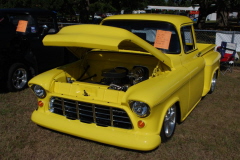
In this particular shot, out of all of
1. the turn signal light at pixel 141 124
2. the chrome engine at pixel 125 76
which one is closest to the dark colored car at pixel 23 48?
the chrome engine at pixel 125 76

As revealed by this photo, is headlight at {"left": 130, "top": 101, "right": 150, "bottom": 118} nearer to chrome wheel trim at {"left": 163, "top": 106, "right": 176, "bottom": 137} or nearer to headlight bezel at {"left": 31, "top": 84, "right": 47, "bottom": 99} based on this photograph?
chrome wheel trim at {"left": 163, "top": 106, "right": 176, "bottom": 137}

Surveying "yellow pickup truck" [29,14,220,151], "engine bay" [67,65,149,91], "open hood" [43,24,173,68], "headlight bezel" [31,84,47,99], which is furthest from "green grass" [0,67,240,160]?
"open hood" [43,24,173,68]

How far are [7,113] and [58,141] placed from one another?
1.48m

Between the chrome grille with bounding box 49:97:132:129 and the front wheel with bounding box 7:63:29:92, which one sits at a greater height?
the chrome grille with bounding box 49:97:132:129

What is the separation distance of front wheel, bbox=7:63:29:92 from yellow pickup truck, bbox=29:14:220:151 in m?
1.98

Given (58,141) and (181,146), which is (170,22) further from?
(58,141)

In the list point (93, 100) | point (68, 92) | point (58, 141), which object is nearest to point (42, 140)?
point (58, 141)

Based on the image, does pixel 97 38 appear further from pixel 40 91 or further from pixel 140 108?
pixel 40 91

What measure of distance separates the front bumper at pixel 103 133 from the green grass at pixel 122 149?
33 centimetres

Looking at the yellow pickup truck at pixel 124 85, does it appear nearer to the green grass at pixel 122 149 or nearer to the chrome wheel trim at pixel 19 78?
the green grass at pixel 122 149

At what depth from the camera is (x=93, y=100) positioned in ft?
10.2

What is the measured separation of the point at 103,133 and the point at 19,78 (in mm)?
3423

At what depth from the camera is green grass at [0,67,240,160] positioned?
3285 mm

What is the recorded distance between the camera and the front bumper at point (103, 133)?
2.91 metres
